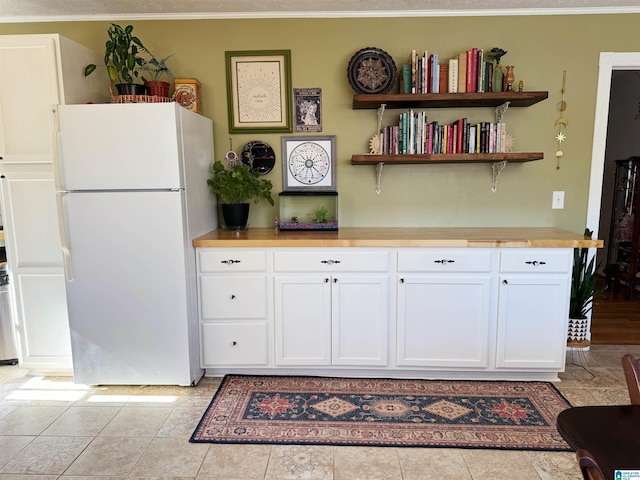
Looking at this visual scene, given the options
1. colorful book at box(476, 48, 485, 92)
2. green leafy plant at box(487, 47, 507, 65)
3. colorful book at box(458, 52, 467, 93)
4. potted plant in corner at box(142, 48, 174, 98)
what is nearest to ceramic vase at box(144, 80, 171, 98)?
potted plant in corner at box(142, 48, 174, 98)

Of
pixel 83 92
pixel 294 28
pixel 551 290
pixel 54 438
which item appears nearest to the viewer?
pixel 54 438

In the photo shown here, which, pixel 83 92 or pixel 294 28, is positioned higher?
pixel 294 28

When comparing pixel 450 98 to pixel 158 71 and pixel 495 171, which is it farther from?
pixel 158 71

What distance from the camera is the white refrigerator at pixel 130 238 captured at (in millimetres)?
2248

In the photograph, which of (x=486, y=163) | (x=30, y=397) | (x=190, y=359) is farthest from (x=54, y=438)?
(x=486, y=163)

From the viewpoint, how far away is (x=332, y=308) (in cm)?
247

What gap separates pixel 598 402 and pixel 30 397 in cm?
326

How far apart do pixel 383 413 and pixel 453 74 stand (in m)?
2.11

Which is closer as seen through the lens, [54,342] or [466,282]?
[466,282]

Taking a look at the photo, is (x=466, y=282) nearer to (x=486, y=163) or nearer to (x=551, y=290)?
(x=551, y=290)

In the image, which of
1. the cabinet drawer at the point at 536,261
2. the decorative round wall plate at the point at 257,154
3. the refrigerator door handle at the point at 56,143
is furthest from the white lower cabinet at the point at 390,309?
the refrigerator door handle at the point at 56,143

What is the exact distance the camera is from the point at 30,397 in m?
2.43

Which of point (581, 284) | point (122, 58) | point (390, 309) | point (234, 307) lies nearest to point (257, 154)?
point (122, 58)

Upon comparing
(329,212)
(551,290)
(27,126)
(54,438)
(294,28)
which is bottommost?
(54,438)
